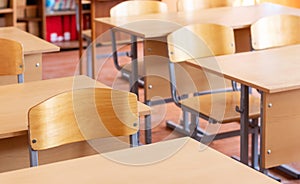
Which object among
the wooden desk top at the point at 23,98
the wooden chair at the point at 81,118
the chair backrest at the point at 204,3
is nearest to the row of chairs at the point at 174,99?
the wooden chair at the point at 81,118

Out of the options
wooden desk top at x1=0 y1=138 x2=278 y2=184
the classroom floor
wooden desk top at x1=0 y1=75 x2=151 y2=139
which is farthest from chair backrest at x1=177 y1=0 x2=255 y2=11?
wooden desk top at x1=0 y1=138 x2=278 y2=184

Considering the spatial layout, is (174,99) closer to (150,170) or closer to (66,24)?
(150,170)

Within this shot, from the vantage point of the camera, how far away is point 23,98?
2.49m

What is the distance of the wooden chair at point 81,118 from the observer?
6.64ft

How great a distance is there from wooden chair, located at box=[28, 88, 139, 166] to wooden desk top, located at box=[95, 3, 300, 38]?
4.86ft

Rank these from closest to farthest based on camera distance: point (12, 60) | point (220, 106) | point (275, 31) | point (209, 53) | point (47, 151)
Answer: point (47, 151) < point (12, 60) < point (220, 106) < point (209, 53) < point (275, 31)

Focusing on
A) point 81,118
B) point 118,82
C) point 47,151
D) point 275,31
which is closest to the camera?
point 81,118

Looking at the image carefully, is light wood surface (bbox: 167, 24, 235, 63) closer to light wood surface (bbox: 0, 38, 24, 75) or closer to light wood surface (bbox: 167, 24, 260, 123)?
light wood surface (bbox: 167, 24, 260, 123)

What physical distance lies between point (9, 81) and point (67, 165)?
5.67 feet

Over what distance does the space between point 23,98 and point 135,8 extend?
2021mm

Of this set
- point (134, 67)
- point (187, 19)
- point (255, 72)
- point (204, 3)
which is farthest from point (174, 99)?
point (204, 3)

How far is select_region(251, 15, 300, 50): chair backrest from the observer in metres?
3.57

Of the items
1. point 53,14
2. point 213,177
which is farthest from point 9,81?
point 53,14

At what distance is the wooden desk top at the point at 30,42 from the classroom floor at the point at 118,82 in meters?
0.42
